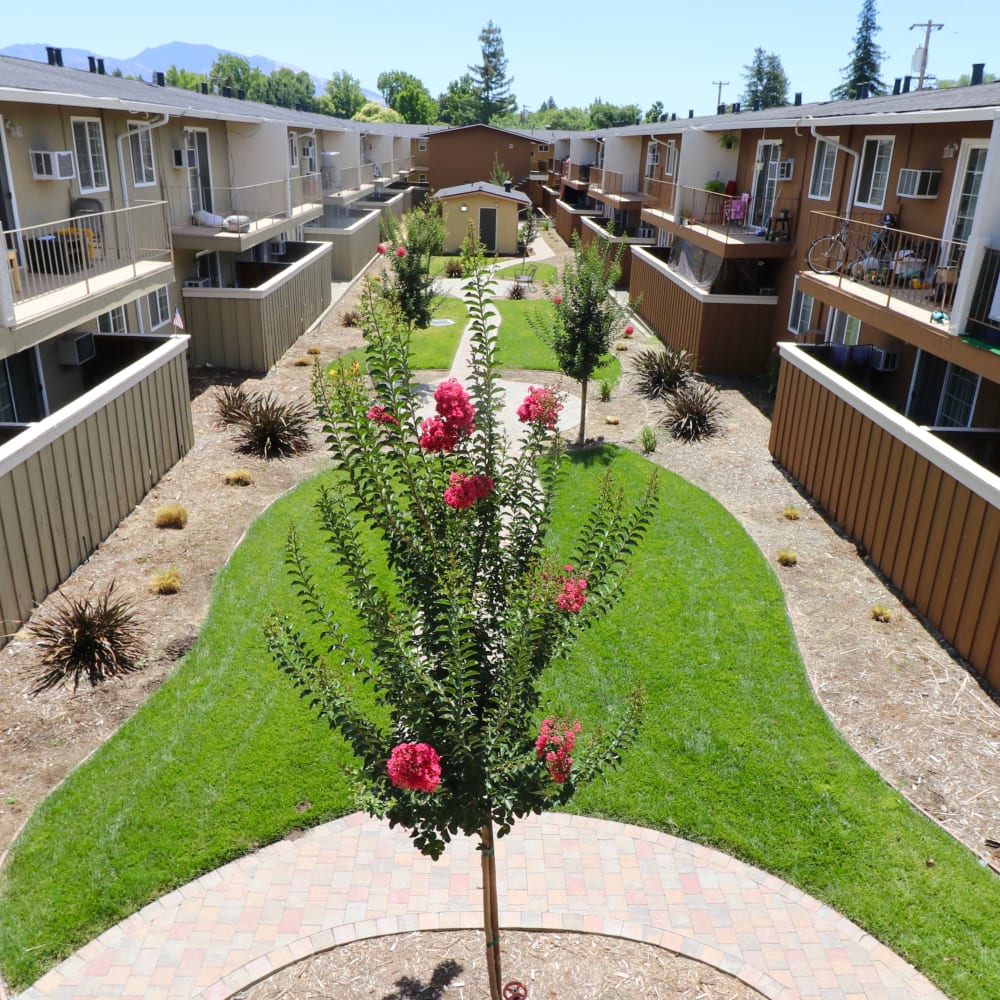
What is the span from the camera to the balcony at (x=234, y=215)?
19953 millimetres

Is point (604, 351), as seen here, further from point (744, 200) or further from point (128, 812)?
point (128, 812)

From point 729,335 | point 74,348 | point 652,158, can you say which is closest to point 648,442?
point 729,335

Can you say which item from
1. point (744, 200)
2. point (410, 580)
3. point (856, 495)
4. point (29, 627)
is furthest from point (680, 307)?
point (410, 580)

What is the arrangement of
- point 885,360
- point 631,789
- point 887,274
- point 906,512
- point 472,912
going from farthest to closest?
1. point 885,360
2. point 887,274
3. point 906,512
4. point 631,789
5. point 472,912

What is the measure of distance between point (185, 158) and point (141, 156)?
2.86 meters

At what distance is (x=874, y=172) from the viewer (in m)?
17.0

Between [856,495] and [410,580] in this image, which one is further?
[856,495]

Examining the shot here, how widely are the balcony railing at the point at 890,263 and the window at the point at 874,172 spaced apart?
44 centimetres

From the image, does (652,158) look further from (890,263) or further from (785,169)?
(890,263)

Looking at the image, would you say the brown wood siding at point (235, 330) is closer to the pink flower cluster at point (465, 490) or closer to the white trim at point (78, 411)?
the white trim at point (78, 411)

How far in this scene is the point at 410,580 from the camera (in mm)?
4934

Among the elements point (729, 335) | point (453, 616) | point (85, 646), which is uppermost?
point (453, 616)

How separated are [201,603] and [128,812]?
3.58m

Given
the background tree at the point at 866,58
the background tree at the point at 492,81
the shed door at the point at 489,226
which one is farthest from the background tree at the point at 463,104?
the shed door at the point at 489,226
